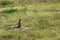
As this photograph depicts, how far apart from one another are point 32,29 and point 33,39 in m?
1.82

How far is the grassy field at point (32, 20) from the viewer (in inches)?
580

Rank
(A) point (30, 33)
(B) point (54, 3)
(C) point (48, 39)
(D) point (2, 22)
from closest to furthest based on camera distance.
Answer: (C) point (48, 39)
(A) point (30, 33)
(D) point (2, 22)
(B) point (54, 3)

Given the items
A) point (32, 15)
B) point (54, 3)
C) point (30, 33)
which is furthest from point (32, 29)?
point (54, 3)

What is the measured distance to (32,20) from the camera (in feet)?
58.7

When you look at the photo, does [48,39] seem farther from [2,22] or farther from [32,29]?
[2,22]

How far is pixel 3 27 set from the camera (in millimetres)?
16422

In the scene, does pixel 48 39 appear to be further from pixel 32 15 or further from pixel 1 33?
pixel 32 15

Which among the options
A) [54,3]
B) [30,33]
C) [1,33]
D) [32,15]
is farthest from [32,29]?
[54,3]

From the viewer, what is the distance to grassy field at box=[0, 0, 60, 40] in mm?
14727

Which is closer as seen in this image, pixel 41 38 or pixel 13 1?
pixel 41 38

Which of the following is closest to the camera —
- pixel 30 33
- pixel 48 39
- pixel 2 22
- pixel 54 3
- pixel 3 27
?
pixel 48 39

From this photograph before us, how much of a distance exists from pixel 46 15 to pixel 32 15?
0.98m

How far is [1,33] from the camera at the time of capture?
14.9 metres

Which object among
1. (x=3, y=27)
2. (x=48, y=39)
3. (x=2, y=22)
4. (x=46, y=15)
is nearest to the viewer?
(x=48, y=39)
